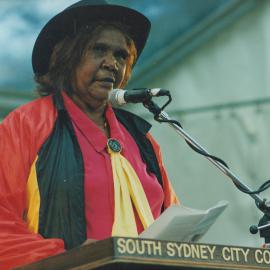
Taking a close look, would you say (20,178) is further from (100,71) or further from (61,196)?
(100,71)

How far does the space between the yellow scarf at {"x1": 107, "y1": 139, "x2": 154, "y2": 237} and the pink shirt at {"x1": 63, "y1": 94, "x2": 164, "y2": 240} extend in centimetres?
2

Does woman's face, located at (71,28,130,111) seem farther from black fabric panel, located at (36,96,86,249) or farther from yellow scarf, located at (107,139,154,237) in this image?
black fabric panel, located at (36,96,86,249)

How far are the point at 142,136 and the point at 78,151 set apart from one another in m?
0.42

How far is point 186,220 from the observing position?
12.1 ft

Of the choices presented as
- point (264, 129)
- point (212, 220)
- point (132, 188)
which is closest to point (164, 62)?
point (264, 129)

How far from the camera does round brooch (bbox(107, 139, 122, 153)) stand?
4.57 m

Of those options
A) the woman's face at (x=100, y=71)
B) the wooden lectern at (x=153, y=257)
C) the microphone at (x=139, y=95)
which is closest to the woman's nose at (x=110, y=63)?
the woman's face at (x=100, y=71)

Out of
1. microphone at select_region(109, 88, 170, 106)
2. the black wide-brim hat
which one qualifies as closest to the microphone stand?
microphone at select_region(109, 88, 170, 106)

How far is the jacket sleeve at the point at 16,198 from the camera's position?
4066 millimetres

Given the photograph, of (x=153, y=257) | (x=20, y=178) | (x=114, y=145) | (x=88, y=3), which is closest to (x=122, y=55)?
(x=88, y=3)

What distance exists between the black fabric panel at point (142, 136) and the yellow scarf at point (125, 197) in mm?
163

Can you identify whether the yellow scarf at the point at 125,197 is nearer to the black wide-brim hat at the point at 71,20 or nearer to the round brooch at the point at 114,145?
the round brooch at the point at 114,145

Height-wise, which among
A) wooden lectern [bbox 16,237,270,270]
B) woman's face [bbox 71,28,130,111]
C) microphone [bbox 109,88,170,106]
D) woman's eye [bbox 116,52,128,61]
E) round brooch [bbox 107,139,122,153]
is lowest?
wooden lectern [bbox 16,237,270,270]

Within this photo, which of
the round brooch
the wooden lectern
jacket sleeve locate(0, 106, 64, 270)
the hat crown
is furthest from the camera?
the hat crown
